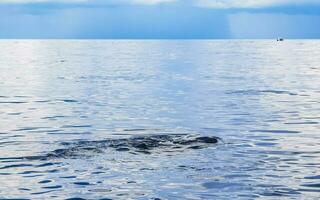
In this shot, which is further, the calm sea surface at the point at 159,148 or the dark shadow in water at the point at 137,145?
the dark shadow in water at the point at 137,145

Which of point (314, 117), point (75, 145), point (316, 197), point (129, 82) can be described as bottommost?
point (316, 197)

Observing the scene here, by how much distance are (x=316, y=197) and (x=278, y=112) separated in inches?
801

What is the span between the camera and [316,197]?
15555 millimetres

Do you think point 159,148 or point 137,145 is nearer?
point 159,148

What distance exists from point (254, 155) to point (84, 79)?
46794mm

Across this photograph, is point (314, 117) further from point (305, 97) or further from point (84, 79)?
point (84, 79)

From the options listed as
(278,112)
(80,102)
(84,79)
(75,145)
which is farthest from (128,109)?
(84,79)

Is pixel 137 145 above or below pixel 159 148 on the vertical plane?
above

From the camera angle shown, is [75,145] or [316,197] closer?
[316,197]

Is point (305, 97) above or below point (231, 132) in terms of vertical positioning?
above

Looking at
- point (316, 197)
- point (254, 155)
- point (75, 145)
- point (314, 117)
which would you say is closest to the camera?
point (316, 197)

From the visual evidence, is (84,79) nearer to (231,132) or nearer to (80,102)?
(80,102)

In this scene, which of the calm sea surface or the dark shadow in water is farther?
the dark shadow in water

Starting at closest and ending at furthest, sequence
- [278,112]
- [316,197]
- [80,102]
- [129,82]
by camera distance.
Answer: [316,197]
[278,112]
[80,102]
[129,82]
